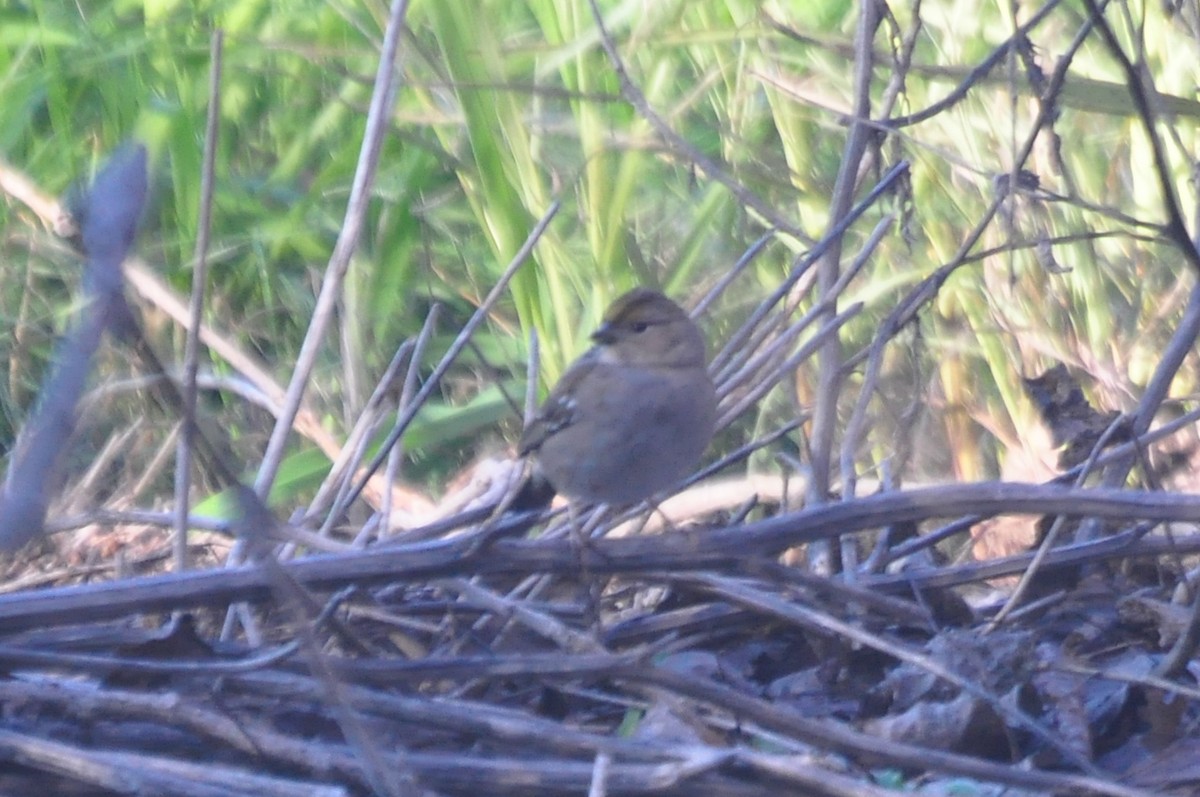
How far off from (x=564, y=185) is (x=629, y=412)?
3.02 ft

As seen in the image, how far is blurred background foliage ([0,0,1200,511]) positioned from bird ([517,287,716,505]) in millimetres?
265

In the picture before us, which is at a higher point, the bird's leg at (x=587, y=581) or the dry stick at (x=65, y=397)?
the bird's leg at (x=587, y=581)

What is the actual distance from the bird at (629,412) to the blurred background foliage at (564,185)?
0.87 ft

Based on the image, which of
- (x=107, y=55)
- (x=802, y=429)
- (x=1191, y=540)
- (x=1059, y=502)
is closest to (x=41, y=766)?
(x=1059, y=502)

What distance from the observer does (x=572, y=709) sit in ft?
7.29

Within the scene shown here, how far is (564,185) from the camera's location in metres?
4.14

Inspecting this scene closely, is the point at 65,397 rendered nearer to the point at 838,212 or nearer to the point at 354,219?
the point at 354,219

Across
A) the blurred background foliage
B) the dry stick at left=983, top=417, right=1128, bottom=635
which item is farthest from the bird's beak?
the dry stick at left=983, top=417, right=1128, bottom=635

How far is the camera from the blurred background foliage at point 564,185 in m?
3.87

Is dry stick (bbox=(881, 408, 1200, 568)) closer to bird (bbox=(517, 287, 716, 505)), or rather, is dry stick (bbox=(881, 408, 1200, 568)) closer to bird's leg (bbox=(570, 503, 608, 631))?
bird's leg (bbox=(570, 503, 608, 631))

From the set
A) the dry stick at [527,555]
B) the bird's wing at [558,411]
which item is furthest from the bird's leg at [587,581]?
the bird's wing at [558,411]

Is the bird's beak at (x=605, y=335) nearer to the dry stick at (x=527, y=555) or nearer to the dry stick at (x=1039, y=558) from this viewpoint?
the dry stick at (x=1039, y=558)

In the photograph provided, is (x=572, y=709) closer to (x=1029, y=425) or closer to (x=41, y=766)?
(x=41, y=766)

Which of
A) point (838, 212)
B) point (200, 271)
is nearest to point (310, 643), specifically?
point (200, 271)
